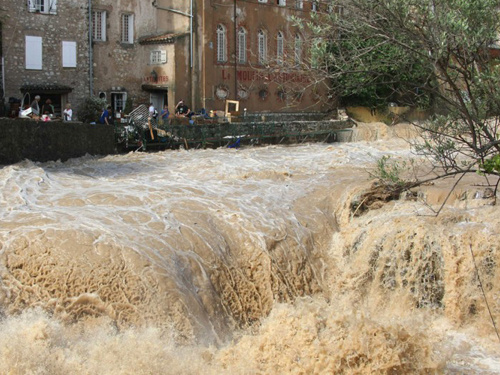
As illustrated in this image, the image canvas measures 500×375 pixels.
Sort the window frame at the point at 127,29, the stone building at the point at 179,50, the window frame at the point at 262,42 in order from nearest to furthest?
1. the stone building at the point at 179,50
2. the window frame at the point at 127,29
3. the window frame at the point at 262,42

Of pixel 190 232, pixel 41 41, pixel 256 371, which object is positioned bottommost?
pixel 256 371

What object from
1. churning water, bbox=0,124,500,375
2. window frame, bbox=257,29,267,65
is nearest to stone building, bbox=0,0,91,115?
window frame, bbox=257,29,267,65

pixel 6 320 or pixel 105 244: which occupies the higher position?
pixel 105 244

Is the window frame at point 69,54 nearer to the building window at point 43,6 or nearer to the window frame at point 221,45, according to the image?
the building window at point 43,6

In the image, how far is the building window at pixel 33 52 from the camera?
26.6 meters

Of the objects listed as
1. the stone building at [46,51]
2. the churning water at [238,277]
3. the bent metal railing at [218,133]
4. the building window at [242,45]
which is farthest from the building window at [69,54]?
the churning water at [238,277]

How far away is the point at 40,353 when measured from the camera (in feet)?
22.3

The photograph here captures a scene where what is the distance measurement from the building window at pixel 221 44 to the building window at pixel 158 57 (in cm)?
237

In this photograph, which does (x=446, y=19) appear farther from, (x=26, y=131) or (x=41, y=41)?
(x=41, y=41)

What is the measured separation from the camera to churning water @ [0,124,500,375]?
285 inches

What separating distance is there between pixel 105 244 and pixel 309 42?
447 cm

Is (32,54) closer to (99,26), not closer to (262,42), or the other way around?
(99,26)

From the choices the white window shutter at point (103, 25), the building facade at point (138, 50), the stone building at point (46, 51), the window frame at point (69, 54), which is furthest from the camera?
the white window shutter at point (103, 25)

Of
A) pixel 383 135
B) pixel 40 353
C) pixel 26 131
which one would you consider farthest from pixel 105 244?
pixel 383 135
